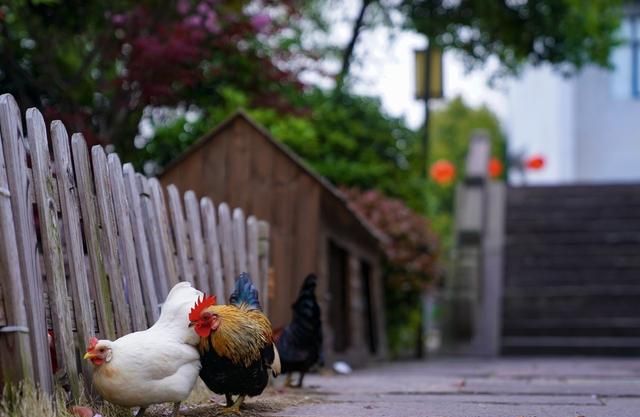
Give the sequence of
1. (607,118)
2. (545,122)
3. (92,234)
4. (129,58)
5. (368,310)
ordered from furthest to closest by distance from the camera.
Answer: (545,122) → (607,118) → (368,310) → (129,58) → (92,234)

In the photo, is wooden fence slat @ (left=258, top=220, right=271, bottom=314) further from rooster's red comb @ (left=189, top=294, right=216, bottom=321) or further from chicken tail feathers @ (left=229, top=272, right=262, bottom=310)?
rooster's red comb @ (left=189, top=294, right=216, bottom=321)

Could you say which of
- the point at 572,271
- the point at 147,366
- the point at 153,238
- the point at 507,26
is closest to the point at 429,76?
the point at 507,26

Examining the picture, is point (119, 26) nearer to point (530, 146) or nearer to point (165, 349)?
point (165, 349)

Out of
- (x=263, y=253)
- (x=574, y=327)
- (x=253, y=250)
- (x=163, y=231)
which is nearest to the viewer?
(x=163, y=231)

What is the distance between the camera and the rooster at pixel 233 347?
4.33 meters

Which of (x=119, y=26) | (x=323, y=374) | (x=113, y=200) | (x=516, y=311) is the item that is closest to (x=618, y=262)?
(x=516, y=311)

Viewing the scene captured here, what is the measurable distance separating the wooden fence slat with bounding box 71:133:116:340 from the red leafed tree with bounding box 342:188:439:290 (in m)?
7.19

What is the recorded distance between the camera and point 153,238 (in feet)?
17.6

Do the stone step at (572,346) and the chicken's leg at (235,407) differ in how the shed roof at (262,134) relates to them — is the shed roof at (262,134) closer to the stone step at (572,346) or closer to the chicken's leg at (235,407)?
the chicken's leg at (235,407)

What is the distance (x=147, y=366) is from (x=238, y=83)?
6.98m

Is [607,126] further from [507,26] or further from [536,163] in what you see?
[507,26]

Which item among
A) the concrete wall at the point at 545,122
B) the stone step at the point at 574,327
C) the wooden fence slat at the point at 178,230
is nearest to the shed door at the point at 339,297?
the stone step at the point at 574,327

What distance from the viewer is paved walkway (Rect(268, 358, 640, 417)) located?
4.93 meters

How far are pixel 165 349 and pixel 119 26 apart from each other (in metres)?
6.14
